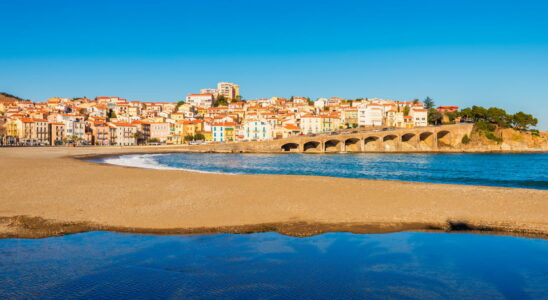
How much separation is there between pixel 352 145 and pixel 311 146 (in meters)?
10.00

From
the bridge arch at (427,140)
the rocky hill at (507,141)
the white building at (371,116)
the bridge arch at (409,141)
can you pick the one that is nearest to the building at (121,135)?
the white building at (371,116)

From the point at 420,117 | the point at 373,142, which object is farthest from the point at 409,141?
the point at 420,117

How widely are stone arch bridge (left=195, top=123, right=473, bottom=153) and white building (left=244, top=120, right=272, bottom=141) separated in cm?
1653

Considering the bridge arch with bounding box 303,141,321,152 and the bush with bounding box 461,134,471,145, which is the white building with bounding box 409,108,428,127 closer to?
the bush with bounding box 461,134,471,145

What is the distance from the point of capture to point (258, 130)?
333 feet

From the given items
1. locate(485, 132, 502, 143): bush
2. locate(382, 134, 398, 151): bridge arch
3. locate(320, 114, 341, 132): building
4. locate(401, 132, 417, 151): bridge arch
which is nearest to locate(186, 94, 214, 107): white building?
locate(320, 114, 341, 132): building

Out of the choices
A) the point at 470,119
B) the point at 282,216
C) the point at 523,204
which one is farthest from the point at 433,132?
the point at 282,216

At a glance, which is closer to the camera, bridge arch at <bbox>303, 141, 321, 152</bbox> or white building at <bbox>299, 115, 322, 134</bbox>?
bridge arch at <bbox>303, 141, 321, 152</bbox>

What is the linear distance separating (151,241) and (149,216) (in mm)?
2879

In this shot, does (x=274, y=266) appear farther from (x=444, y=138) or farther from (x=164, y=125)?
(x=164, y=125)

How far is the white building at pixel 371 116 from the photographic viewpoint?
122 meters

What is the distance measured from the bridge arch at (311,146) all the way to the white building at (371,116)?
138ft

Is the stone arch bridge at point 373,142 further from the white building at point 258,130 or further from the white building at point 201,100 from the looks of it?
the white building at point 201,100

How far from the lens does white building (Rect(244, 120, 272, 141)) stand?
332ft
